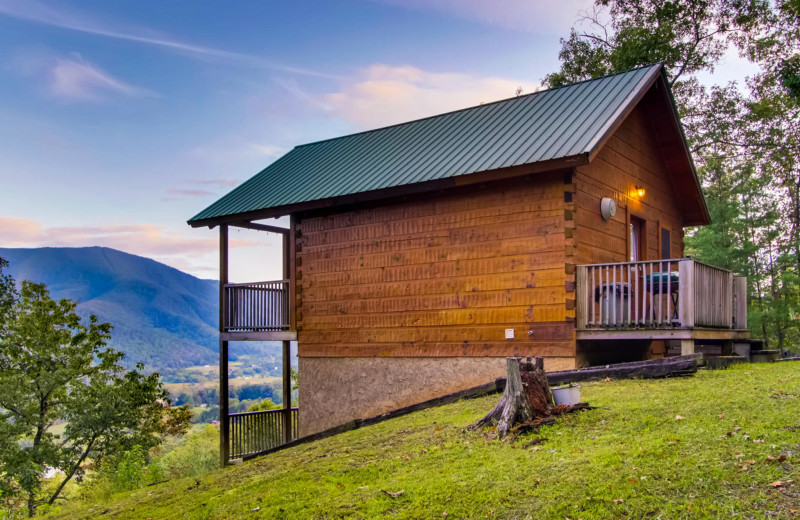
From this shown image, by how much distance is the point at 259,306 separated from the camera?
53.5ft

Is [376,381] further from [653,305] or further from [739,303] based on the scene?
[739,303]

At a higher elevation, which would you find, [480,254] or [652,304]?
[480,254]

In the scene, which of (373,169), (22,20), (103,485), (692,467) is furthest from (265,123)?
(692,467)

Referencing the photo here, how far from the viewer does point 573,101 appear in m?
13.9

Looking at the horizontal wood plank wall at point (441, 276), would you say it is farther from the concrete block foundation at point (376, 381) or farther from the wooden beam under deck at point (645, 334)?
the wooden beam under deck at point (645, 334)

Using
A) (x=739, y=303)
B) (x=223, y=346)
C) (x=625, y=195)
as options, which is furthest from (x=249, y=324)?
(x=739, y=303)

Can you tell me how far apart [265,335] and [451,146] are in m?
6.12

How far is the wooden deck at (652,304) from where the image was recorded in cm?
1129

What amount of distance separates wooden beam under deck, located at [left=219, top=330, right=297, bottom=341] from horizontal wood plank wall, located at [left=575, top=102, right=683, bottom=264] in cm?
700

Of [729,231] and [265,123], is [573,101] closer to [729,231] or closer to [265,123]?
[729,231]

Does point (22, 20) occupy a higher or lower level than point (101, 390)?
higher

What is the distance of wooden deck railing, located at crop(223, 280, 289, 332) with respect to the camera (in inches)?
639

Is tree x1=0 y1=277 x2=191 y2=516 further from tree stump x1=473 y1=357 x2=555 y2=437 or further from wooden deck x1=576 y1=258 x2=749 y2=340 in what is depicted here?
tree stump x1=473 y1=357 x2=555 y2=437

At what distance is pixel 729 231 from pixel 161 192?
54289 mm
